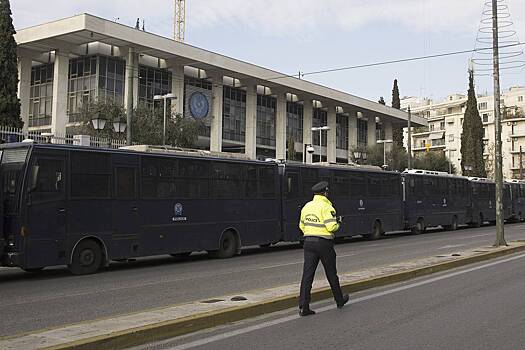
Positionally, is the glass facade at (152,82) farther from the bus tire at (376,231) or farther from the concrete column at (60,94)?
the bus tire at (376,231)

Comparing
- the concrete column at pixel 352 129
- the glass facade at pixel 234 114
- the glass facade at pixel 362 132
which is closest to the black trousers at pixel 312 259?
the glass facade at pixel 234 114

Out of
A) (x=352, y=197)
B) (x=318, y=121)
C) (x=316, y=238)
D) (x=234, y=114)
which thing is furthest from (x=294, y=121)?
(x=316, y=238)

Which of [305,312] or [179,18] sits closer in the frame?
[305,312]

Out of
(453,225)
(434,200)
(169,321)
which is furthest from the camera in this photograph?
(453,225)

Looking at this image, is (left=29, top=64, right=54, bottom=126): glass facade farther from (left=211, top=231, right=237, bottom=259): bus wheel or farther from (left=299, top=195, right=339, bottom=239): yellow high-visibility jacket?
(left=299, top=195, right=339, bottom=239): yellow high-visibility jacket

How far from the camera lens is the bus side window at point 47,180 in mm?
13453

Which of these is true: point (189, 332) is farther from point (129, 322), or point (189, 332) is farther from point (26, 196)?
point (26, 196)

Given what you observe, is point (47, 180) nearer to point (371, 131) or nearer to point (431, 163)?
point (431, 163)

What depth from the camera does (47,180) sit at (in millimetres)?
13711

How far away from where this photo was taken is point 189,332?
738 centimetres

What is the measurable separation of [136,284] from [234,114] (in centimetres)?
4243

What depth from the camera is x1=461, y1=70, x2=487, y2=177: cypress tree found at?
70.6 m

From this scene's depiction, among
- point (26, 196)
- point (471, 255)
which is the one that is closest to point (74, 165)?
point (26, 196)

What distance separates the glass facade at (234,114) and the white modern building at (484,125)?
5387 centimetres
